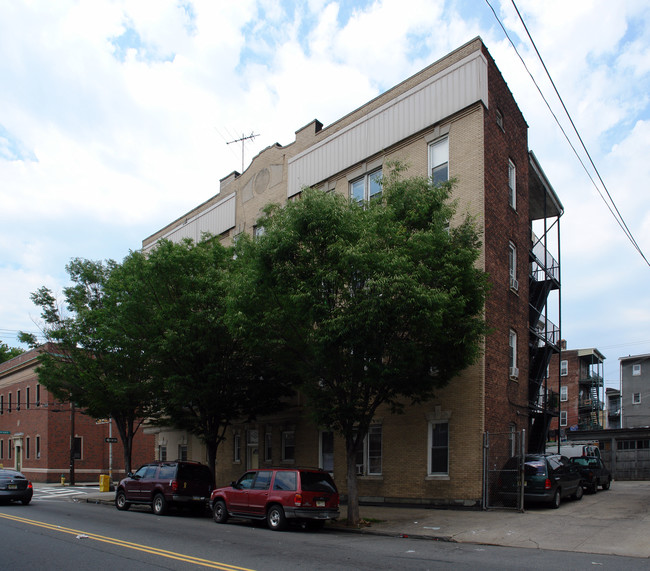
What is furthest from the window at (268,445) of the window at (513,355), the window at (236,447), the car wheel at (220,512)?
the window at (513,355)

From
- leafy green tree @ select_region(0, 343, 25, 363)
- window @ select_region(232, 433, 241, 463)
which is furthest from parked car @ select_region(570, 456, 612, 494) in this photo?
leafy green tree @ select_region(0, 343, 25, 363)

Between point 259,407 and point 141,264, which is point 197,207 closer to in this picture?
point 141,264

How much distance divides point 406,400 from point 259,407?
5.69 meters

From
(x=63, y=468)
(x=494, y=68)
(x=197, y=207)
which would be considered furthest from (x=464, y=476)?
(x=63, y=468)

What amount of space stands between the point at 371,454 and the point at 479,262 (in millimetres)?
7740

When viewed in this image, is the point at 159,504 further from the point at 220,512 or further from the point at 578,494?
the point at 578,494

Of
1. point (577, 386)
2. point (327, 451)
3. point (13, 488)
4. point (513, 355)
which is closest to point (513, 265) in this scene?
point (513, 355)

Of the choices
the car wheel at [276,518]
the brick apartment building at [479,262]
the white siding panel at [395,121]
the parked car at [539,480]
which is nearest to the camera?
the car wheel at [276,518]

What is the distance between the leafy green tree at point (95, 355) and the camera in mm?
23891

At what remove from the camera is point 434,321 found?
46.4ft

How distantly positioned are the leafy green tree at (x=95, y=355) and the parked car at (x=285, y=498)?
797cm

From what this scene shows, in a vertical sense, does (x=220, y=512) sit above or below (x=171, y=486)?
below

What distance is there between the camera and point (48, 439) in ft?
153

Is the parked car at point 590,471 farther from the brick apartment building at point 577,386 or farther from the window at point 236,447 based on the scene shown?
the brick apartment building at point 577,386
